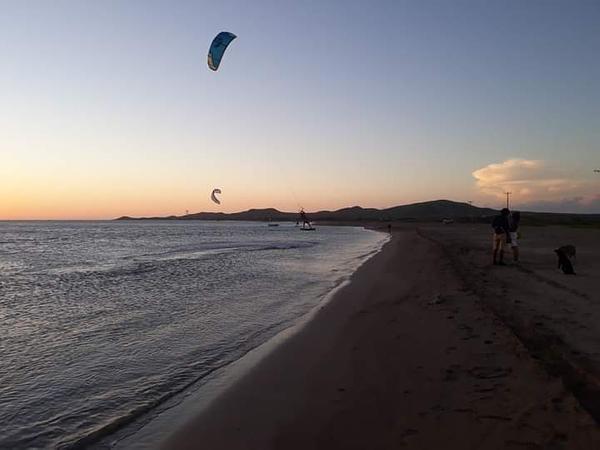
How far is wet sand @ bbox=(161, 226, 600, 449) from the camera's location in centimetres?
416

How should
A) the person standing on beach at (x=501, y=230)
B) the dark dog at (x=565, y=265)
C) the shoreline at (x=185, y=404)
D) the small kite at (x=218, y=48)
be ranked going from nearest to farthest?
the shoreline at (x=185, y=404) → the dark dog at (x=565, y=265) → the person standing on beach at (x=501, y=230) → the small kite at (x=218, y=48)

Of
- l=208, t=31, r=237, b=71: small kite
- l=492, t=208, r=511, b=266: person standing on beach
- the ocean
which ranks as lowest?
the ocean

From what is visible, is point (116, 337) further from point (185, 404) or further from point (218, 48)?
point (218, 48)

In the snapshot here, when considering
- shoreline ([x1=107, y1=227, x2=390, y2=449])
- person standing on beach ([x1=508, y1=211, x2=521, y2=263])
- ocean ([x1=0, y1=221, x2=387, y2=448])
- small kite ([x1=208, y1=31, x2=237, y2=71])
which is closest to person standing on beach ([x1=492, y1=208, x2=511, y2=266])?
person standing on beach ([x1=508, y1=211, x2=521, y2=263])

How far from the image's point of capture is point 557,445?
3.75 metres

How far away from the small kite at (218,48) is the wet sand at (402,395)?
43.6 feet

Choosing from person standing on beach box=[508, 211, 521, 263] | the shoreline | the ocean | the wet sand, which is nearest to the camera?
the wet sand

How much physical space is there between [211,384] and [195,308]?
5763 mm

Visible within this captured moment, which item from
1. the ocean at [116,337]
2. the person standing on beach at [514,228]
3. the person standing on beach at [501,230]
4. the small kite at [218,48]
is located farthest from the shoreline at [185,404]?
the small kite at [218,48]

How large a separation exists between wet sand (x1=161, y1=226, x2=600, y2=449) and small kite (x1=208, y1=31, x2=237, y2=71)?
13300 mm

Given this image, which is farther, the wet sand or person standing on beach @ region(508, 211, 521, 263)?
person standing on beach @ region(508, 211, 521, 263)

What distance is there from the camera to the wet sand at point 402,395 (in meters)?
4.16

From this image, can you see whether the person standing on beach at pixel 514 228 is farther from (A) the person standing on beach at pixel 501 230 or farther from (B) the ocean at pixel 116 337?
(B) the ocean at pixel 116 337

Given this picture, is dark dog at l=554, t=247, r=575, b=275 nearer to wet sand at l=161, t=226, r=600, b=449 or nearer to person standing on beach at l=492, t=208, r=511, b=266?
person standing on beach at l=492, t=208, r=511, b=266
